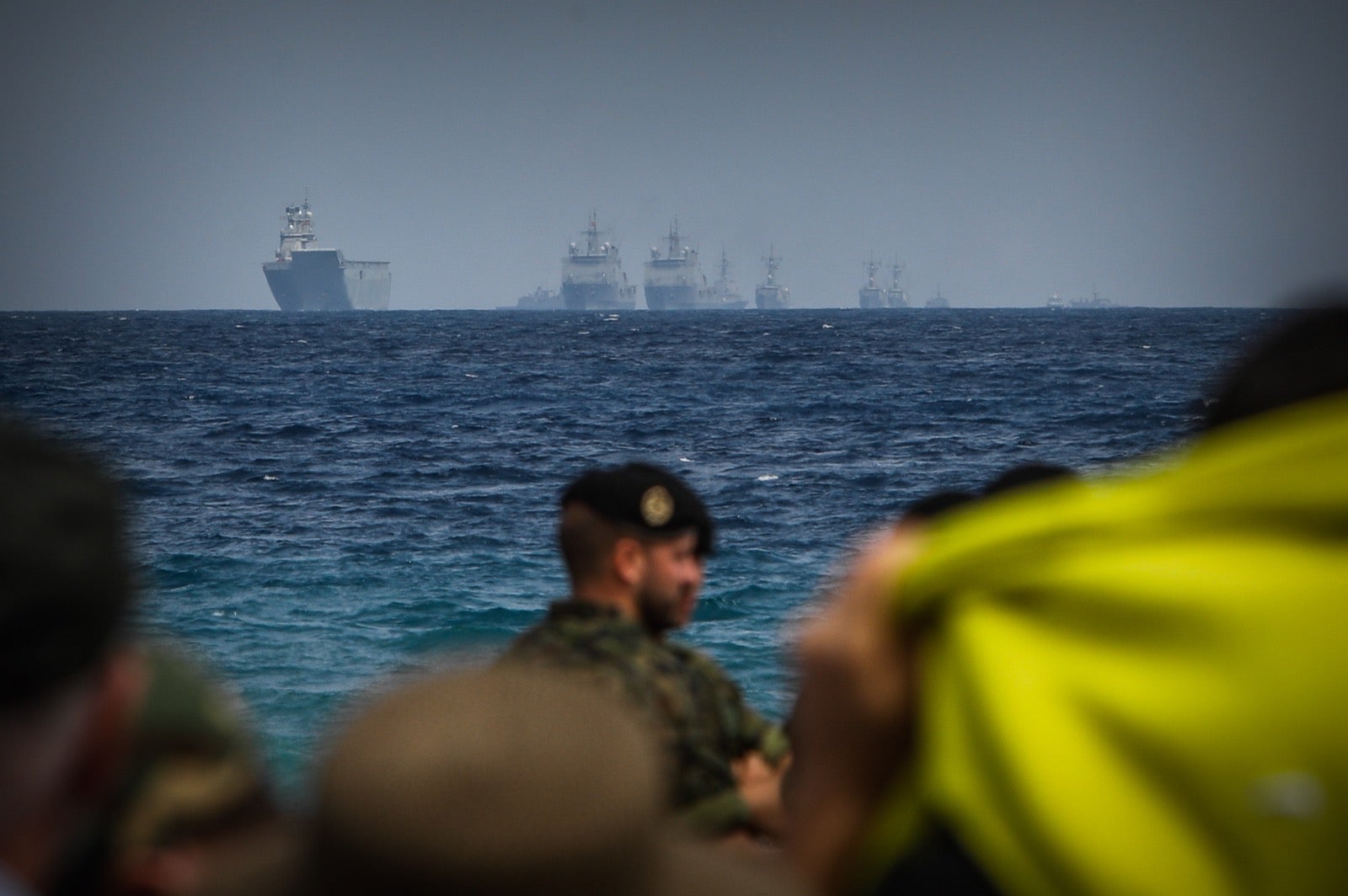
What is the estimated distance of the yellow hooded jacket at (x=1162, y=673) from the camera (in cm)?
118

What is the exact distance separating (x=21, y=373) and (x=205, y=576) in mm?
41199

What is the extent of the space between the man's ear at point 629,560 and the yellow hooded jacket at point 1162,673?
2057 mm

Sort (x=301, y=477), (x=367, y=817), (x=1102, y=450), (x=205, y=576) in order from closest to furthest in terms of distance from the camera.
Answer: (x=367, y=817) < (x=205, y=576) < (x=301, y=477) < (x=1102, y=450)

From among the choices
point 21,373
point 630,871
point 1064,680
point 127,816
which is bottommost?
point 21,373

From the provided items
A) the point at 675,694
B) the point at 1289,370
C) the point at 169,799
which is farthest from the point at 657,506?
the point at 1289,370

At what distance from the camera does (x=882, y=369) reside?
177 ft

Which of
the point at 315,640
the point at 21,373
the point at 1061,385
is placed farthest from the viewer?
the point at 21,373

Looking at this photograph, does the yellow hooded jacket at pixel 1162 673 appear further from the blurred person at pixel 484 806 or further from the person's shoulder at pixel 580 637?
the person's shoulder at pixel 580 637

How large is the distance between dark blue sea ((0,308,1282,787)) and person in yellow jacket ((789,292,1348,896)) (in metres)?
0.37

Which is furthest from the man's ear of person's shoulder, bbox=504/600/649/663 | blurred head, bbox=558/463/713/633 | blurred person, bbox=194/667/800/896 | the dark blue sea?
blurred person, bbox=194/667/800/896

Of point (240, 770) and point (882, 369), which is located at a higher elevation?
point (240, 770)

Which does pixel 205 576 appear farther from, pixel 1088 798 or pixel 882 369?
pixel 882 369

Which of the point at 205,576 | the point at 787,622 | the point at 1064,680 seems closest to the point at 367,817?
the point at 1064,680

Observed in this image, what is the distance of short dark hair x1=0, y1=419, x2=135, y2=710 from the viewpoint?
1.17 metres
